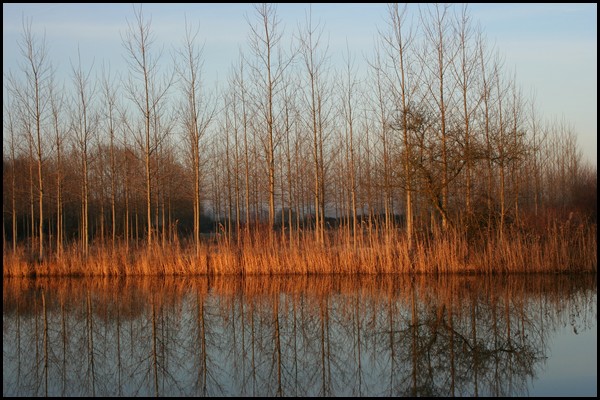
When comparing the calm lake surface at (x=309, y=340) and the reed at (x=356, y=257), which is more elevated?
the reed at (x=356, y=257)

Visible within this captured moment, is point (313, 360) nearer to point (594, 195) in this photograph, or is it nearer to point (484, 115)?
point (484, 115)

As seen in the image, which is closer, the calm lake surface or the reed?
the calm lake surface

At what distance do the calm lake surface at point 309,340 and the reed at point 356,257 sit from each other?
1.05 meters

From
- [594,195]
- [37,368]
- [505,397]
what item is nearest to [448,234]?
[505,397]

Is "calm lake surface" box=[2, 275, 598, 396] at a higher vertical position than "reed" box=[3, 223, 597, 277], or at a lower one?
lower

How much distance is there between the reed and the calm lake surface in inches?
41.5

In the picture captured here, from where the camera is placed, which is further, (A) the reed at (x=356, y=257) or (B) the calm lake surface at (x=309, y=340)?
(A) the reed at (x=356, y=257)

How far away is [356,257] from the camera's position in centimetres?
1232

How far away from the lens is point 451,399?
4707mm

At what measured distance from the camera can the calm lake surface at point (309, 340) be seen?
17.2ft

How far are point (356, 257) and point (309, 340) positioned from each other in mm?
5651

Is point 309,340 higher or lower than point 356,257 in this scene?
lower

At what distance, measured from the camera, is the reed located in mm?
11875

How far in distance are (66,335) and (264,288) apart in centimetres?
422
